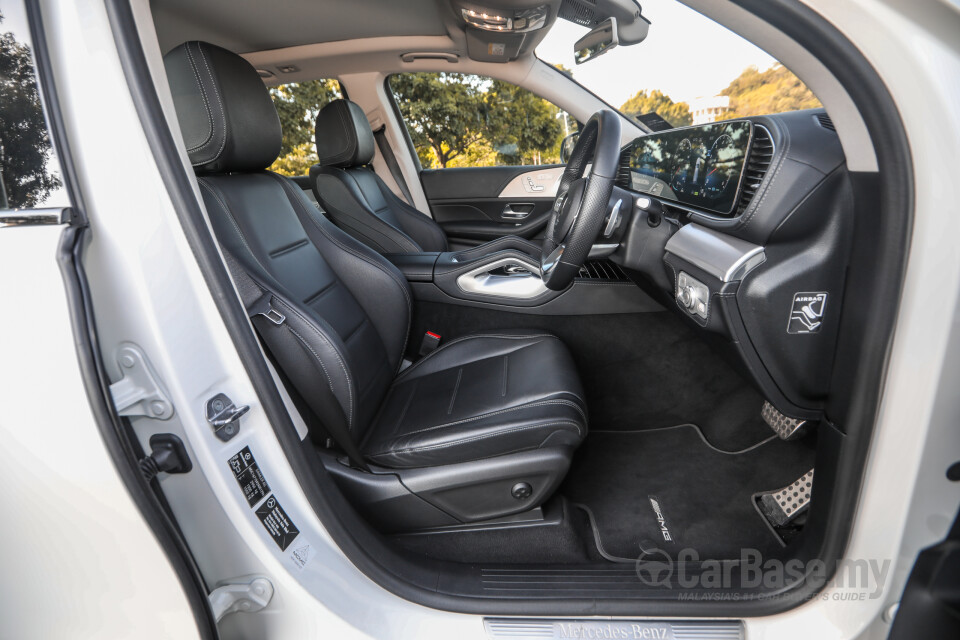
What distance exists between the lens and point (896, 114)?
2.14 ft

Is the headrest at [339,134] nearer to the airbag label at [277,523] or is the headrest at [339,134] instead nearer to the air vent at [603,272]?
the air vent at [603,272]

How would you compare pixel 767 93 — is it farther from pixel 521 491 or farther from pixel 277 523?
pixel 277 523

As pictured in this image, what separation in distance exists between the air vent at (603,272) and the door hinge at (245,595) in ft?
4.00

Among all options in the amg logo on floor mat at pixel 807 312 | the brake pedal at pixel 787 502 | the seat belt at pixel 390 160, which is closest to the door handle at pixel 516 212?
the seat belt at pixel 390 160

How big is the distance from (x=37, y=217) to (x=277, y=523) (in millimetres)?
561

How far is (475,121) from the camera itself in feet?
10.5

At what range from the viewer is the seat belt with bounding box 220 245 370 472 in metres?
1.03

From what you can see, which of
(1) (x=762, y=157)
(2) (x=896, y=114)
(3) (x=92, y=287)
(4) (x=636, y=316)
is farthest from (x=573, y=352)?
(3) (x=92, y=287)

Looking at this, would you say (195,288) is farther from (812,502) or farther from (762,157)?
(812,502)

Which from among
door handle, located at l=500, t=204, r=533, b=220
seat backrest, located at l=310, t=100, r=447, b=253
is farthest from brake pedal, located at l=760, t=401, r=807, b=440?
door handle, located at l=500, t=204, r=533, b=220

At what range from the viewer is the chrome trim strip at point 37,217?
683mm

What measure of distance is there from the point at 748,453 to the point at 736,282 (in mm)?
827

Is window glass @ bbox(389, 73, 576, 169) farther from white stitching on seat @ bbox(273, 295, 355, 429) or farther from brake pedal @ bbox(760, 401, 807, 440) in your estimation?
white stitching on seat @ bbox(273, 295, 355, 429)

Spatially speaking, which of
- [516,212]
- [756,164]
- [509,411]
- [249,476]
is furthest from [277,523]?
[516,212]
